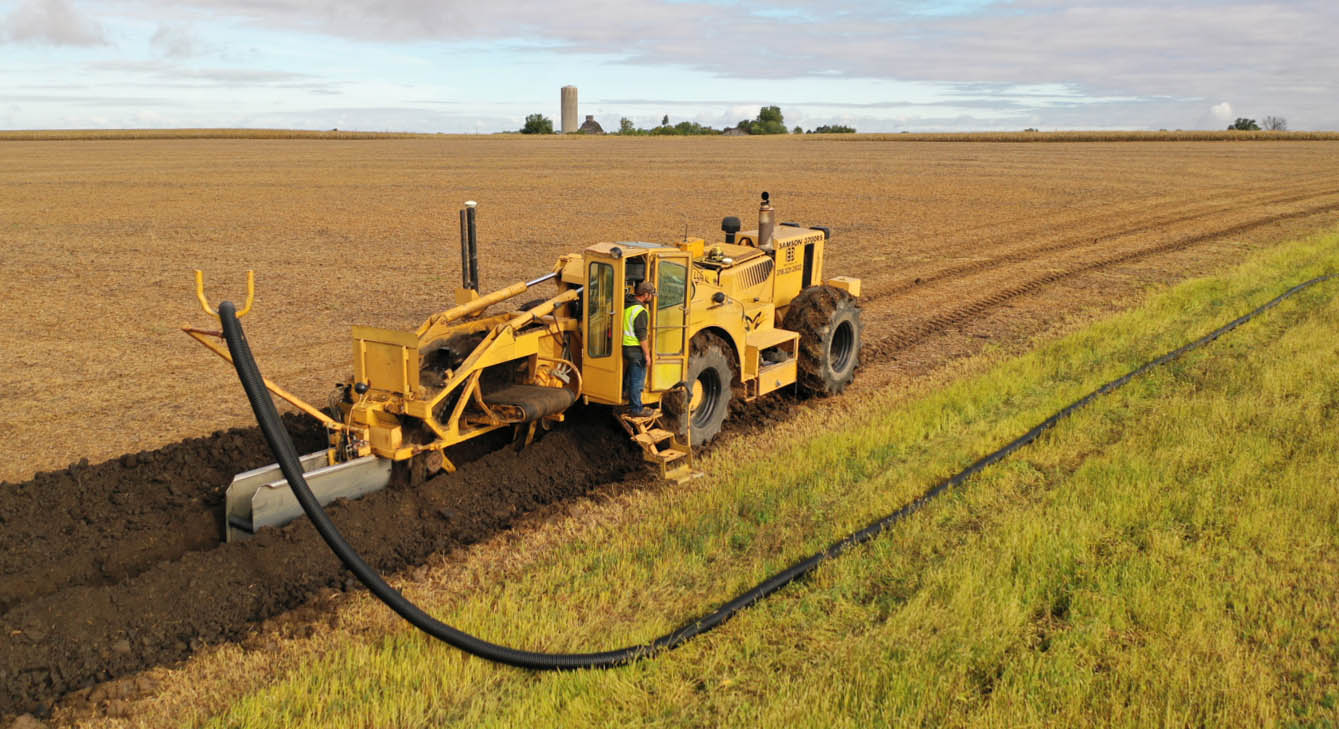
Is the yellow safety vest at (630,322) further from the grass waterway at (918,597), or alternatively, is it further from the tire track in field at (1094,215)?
the tire track in field at (1094,215)

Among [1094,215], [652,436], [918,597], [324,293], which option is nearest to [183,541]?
[652,436]

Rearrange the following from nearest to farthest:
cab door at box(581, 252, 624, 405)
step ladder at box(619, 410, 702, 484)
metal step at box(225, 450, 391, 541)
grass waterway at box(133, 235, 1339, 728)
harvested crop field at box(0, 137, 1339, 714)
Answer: grass waterway at box(133, 235, 1339, 728)
harvested crop field at box(0, 137, 1339, 714)
metal step at box(225, 450, 391, 541)
cab door at box(581, 252, 624, 405)
step ladder at box(619, 410, 702, 484)

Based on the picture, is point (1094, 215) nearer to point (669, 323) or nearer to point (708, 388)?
point (708, 388)

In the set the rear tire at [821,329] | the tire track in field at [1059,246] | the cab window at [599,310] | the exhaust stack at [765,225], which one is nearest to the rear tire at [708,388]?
the cab window at [599,310]

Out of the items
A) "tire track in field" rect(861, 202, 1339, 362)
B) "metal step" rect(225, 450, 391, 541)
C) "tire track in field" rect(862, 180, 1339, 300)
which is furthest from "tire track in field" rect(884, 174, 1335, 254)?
"metal step" rect(225, 450, 391, 541)

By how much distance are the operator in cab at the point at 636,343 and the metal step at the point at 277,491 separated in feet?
8.24

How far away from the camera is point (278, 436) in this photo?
5461 mm

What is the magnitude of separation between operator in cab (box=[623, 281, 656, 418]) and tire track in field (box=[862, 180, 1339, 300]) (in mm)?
10313

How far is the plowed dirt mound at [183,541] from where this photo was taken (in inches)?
256

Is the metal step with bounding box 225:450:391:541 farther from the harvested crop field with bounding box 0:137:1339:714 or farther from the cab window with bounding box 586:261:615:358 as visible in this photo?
the cab window with bounding box 586:261:615:358

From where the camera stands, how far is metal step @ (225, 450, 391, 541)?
7977 millimetres

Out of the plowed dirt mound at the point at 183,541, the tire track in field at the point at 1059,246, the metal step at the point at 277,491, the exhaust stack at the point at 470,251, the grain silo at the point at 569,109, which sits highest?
the grain silo at the point at 569,109

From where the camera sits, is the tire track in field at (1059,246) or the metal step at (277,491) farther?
the tire track in field at (1059,246)

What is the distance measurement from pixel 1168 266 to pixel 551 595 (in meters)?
19.7
